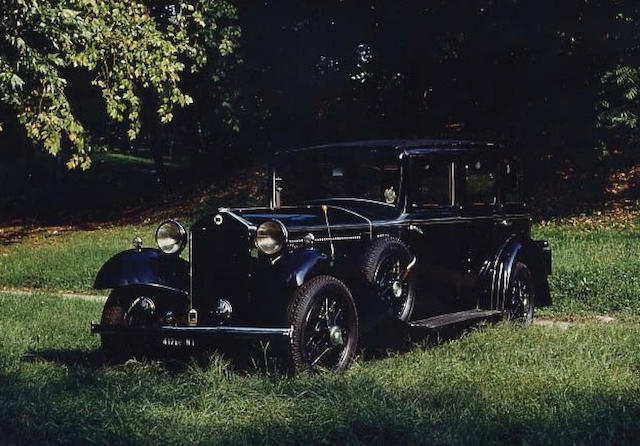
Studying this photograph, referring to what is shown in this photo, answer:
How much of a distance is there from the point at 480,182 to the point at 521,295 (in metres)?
1.16

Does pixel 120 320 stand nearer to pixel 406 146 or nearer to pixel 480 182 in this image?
pixel 406 146

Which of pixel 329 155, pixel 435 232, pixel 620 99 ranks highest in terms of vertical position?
pixel 620 99

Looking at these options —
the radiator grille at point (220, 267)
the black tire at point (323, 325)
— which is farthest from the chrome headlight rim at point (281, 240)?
the black tire at point (323, 325)

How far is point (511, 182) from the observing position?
30.6ft

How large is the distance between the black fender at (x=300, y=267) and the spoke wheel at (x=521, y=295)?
257 centimetres

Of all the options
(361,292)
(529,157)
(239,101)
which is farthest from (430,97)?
(361,292)

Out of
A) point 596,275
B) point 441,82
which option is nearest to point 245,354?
point 596,275

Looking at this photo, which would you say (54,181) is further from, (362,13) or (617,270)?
(617,270)

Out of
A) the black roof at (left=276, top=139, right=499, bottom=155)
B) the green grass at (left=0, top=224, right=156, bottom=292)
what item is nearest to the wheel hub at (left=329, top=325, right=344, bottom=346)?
the black roof at (left=276, top=139, right=499, bottom=155)

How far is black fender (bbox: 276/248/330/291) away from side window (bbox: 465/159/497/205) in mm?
2237

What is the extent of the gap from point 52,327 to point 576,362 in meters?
5.01

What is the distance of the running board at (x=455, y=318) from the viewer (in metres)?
7.45

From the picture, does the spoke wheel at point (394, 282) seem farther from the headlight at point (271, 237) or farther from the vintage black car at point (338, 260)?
the headlight at point (271, 237)

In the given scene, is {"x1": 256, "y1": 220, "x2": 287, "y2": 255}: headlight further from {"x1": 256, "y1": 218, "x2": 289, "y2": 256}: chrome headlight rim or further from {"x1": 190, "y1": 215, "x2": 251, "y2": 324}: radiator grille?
{"x1": 190, "y1": 215, "x2": 251, "y2": 324}: radiator grille
